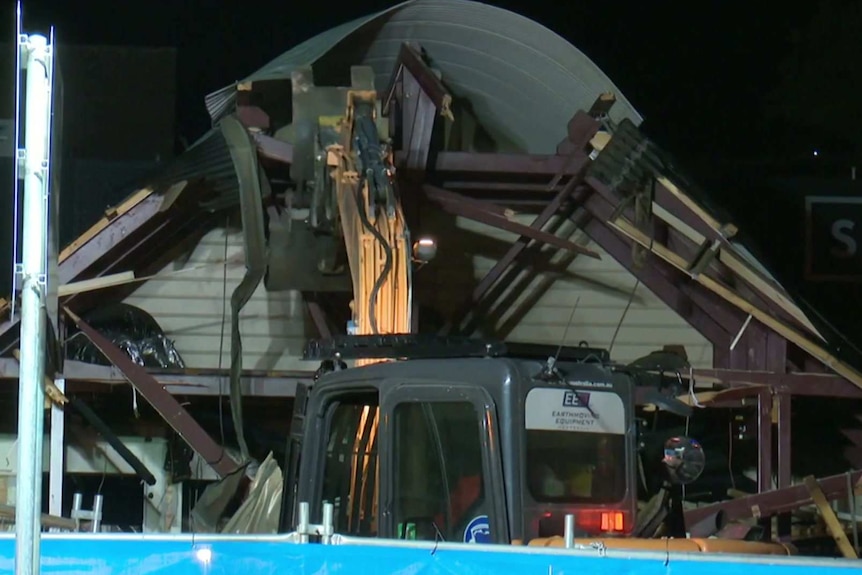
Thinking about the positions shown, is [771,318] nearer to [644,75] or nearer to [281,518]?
[281,518]

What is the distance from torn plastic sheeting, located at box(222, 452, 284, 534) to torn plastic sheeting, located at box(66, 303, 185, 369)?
2630 millimetres

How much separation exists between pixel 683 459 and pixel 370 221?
3.17m

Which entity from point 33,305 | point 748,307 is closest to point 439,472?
point 33,305

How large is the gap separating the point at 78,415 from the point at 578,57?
17.8 feet

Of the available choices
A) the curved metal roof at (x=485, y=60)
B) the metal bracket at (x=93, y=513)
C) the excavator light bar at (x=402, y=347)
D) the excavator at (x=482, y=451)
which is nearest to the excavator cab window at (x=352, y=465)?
the excavator at (x=482, y=451)

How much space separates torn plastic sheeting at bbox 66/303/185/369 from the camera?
984cm

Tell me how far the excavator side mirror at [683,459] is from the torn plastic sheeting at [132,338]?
5.87 m

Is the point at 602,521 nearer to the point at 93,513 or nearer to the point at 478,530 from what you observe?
the point at 478,530

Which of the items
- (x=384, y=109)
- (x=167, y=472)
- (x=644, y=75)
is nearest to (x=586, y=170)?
(x=384, y=109)

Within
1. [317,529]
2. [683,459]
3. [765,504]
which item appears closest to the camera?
[317,529]

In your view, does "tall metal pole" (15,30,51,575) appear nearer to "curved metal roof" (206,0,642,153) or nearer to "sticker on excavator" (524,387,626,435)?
"sticker on excavator" (524,387,626,435)

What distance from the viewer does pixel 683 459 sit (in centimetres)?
520

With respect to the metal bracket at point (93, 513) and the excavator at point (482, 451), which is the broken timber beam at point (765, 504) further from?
the metal bracket at point (93, 513)

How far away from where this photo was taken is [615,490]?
5062 millimetres
